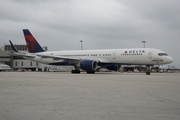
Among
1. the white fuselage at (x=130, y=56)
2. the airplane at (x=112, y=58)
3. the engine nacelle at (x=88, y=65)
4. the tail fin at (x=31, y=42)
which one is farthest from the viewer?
the tail fin at (x=31, y=42)

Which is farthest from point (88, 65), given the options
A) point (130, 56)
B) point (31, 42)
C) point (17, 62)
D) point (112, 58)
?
point (17, 62)

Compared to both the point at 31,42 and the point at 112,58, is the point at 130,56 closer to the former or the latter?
the point at 112,58

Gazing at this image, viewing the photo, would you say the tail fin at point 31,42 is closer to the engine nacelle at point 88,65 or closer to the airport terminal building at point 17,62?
the engine nacelle at point 88,65

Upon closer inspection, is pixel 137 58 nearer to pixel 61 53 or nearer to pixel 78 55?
pixel 78 55

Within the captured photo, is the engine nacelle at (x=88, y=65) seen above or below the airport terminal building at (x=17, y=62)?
below

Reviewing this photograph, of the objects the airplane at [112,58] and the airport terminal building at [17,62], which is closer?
the airplane at [112,58]

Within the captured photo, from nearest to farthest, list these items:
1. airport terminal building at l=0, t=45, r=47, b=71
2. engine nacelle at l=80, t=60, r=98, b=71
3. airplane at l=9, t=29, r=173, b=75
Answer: airplane at l=9, t=29, r=173, b=75 < engine nacelle at l=80, t=60, r=98, b=71 < airport terminal building at l=0, t=45, r=47, b=71

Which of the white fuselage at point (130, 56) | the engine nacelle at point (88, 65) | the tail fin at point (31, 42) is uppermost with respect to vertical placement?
the tail fin at point (31, 42)

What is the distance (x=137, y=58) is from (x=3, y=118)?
2530 cm

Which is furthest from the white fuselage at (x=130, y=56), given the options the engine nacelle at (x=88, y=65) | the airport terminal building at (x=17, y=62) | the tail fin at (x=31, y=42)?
the airport terminal building at (x=17, y=62)

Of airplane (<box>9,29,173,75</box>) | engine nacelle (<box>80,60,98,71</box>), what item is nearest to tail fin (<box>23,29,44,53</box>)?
airplane (<box>9,29,173,75</box>)

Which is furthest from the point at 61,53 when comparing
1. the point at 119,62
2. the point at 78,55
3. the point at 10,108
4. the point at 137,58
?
the point at 10,108

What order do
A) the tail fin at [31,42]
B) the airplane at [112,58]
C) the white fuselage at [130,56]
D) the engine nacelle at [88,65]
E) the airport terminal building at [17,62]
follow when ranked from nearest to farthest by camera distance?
the white fuselage at [130,56]
the airplane at [112,58]
the engine nacelle at [88,65]
the tail fin at [31,42]
the airport terminal building at [17,62]

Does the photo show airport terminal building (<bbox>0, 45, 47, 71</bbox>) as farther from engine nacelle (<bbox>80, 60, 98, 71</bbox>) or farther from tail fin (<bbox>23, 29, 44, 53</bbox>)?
engine nacelle (<bbox>80, 60, 98, 71</bbox>)
